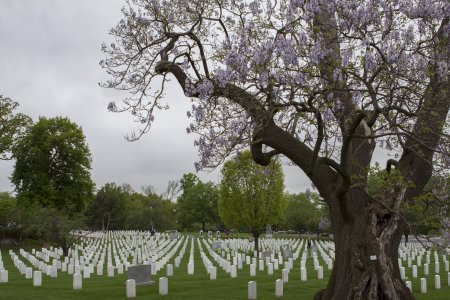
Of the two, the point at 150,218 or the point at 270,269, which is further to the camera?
the point at 150,218

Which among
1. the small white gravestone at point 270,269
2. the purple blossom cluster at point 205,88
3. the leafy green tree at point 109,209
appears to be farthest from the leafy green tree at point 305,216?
the purple blossom cluster at point 205,88

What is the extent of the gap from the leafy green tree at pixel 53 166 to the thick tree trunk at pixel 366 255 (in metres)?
42.5

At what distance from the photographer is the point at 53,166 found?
5262 cm

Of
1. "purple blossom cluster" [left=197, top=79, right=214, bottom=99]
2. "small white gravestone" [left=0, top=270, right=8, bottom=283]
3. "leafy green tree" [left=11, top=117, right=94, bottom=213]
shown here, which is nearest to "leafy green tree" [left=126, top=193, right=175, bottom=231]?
"leafy green tree" [left=11, top=117, right=94, bottom=213]

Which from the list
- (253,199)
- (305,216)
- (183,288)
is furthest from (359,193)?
(305,216)

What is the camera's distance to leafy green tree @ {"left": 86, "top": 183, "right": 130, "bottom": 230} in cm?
9375

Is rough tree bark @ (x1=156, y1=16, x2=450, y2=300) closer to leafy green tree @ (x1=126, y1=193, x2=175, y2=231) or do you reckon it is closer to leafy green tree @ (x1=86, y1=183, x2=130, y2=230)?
leafy green tree @ (x1=126, y1=193, x2=175, y2=231)

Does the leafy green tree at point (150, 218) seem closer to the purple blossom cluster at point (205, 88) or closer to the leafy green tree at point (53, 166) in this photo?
the leafy green tree at point (53, 166)

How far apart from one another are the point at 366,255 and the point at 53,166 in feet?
152

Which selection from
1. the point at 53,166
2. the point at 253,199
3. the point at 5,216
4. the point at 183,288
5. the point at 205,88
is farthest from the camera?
the point at 53,166

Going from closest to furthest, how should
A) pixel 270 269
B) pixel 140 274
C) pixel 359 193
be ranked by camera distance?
pixel 359 193 → pixel 140 274 → pixel 270 269

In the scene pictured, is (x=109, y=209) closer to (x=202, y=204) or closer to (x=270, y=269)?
(x=202, y=204)

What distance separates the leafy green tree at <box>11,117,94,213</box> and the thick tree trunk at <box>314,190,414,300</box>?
4253cm

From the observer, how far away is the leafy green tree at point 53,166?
5072 cm
